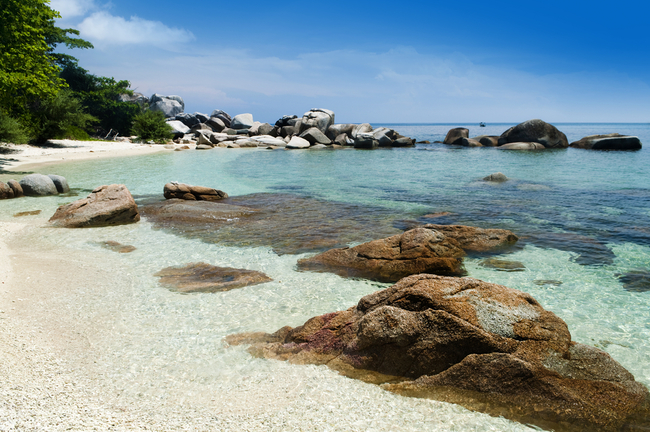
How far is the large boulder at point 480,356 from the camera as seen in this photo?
3387mm

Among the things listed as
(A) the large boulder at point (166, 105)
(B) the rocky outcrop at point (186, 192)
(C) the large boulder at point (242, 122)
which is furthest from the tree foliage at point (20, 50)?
(A) the large boulder at point (166, 105)

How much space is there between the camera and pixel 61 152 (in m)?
28.4

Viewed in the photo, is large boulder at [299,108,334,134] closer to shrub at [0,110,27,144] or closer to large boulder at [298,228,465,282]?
shrub at [0,110,27,144]

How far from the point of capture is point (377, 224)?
1072 centimetres

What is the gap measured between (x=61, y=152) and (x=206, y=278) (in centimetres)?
2776

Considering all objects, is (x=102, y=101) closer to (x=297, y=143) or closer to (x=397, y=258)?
(x=297, y=143)

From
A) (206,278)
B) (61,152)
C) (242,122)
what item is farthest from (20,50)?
(242,122)

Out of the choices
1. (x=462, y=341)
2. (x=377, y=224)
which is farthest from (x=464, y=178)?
(x=462, y=341)

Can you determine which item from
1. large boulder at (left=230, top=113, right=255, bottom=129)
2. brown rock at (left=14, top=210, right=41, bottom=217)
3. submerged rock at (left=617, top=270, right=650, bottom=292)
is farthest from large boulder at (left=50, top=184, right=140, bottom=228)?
large boulder at (left=230, top=113, right=255, bottom=129)

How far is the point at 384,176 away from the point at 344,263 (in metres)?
15.2

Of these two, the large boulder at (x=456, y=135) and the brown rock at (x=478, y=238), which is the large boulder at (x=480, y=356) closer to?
the brown rock at (x=478, y=238)

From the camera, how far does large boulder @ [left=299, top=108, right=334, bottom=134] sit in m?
47.1

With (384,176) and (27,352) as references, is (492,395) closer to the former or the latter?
(27,352)

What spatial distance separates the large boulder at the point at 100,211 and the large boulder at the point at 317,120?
1482 inches
